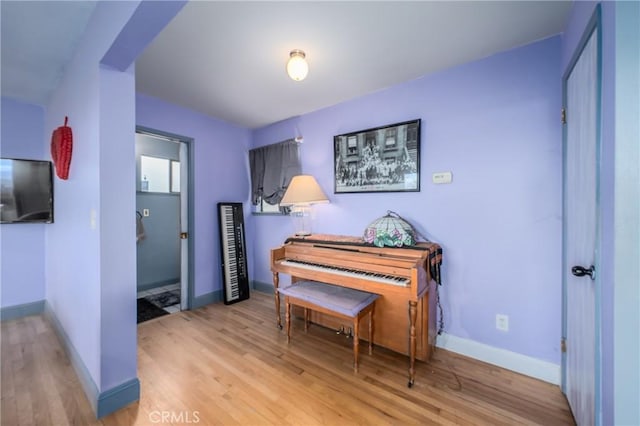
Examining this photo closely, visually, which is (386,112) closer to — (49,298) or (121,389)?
(121,389)

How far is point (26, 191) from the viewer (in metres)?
2.71

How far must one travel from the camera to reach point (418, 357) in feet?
6.50

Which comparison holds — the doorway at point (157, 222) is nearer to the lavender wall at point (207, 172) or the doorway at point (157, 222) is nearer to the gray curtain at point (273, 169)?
the lavender wall at point (207, 172)

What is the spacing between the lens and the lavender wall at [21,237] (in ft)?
9.08

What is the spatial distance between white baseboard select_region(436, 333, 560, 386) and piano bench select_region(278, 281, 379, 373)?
0.71 m

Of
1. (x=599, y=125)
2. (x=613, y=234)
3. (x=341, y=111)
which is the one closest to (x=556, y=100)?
(x=599, y=125)

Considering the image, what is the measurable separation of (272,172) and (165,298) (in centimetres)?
234

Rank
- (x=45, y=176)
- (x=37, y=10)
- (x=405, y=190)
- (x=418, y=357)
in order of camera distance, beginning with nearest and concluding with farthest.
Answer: (x=37, y=10) < (x=418, y=357) < (x=405, y=190) < (x=45, y=176)

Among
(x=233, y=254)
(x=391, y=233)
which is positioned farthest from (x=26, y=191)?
(x=391, y=233)

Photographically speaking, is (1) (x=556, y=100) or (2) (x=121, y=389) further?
(1) (x=556, y=100)

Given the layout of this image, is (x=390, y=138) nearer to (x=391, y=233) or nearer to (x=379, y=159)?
(x=379, y=159)

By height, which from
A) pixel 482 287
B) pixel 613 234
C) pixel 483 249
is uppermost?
pixel 613 234

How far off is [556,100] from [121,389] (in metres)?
3.46

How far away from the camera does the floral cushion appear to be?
2.10 m
